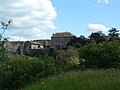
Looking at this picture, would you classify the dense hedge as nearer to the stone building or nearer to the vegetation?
the vegetation

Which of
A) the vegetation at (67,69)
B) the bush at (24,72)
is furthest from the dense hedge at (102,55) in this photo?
the bush at (24,72)

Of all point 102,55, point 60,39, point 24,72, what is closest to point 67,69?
point 102,55

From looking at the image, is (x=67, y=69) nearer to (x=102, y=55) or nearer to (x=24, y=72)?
(x=102, y=55)

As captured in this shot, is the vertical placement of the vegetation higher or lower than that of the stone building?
lower

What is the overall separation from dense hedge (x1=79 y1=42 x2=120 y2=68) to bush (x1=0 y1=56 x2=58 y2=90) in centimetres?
286

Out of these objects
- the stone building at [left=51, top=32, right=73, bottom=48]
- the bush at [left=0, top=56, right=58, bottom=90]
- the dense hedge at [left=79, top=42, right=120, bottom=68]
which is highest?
the stone building at [left=51, top=32, right=73, bottom=48]

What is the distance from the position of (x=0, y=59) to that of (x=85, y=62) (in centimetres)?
695

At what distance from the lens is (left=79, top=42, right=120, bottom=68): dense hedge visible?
1952 centimetres

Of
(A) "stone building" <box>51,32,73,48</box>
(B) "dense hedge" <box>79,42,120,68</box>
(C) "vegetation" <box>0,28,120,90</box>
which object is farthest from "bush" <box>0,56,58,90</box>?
(A) "stone building" <box>51,32,73,48</box>

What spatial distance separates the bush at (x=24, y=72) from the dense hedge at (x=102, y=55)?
9.37ft

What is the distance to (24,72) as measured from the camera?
17141 millimetres

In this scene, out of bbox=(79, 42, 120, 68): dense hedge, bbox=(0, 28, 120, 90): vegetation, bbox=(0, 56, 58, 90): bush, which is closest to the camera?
bbox=(0, 28, 120, 90): vegetation

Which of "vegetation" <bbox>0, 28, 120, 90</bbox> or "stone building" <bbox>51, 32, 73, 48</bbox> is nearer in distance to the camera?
"vegetation" <bbox>0, 28, 120, 90</bbox>

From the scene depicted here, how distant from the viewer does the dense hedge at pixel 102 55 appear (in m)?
19.5
